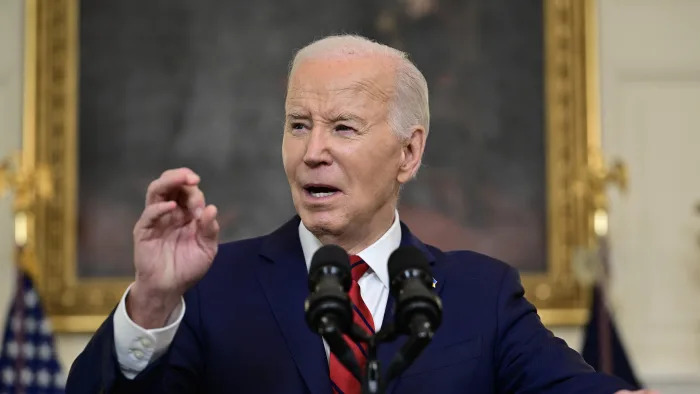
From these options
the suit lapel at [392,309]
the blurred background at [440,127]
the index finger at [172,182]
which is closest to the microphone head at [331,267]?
the index finger at [172,182]

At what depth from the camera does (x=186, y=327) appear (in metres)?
2.75

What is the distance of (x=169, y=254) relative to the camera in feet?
7.88

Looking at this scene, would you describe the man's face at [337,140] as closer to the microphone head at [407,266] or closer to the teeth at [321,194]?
the teeth at [321,194]

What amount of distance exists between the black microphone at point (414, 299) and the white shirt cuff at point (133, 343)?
0.62 m

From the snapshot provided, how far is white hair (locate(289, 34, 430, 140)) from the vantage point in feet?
9.62

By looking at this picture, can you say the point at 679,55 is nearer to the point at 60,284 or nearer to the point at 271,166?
the point at 271,166

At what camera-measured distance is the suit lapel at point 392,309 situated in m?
2.72

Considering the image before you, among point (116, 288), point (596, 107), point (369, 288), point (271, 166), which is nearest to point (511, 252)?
point (596, 107)

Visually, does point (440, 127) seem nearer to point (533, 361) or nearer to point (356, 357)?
point (533, 361)

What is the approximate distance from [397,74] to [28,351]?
12.3ft

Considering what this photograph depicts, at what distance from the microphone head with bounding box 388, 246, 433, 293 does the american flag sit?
4.37m

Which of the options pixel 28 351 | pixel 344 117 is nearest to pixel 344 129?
pixel 344 117

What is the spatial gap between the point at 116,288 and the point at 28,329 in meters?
0.62

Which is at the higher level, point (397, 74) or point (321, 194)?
point (397, 74)
